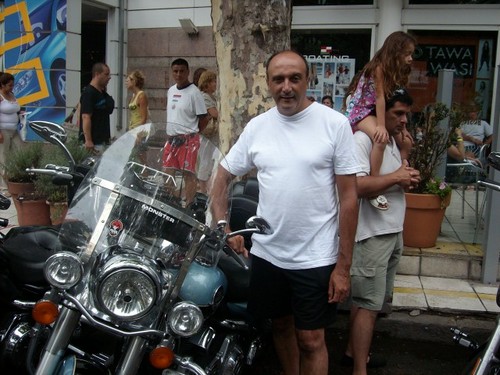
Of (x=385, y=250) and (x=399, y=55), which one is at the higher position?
(x=399, y=55)

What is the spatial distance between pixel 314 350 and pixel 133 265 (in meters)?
1.15

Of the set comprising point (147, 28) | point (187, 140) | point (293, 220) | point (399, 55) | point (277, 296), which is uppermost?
point (147, 28)

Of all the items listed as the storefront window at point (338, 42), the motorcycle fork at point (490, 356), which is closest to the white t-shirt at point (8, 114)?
the storefront window at point (338, 42)

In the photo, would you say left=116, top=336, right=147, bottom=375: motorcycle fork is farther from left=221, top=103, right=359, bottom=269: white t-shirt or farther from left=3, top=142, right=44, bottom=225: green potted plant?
left=3, top=142, right=44, bottom=225: green potted plant

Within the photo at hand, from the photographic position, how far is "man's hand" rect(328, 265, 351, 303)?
8.87 feet

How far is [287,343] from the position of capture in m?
3.16

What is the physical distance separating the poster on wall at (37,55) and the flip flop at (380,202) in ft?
24.4

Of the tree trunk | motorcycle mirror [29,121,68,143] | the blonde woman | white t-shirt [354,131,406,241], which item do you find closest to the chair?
the tree trunk

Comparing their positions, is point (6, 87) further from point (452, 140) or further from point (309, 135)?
point (309, 135)

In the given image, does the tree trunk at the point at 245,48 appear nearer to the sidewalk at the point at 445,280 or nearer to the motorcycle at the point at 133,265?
the sidewalk at the point at 445,280

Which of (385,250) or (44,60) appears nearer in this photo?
(385,250)

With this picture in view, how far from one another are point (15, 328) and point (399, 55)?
9.11 ft

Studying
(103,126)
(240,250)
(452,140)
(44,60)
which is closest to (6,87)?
(44,60)

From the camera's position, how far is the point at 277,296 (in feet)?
9.71
